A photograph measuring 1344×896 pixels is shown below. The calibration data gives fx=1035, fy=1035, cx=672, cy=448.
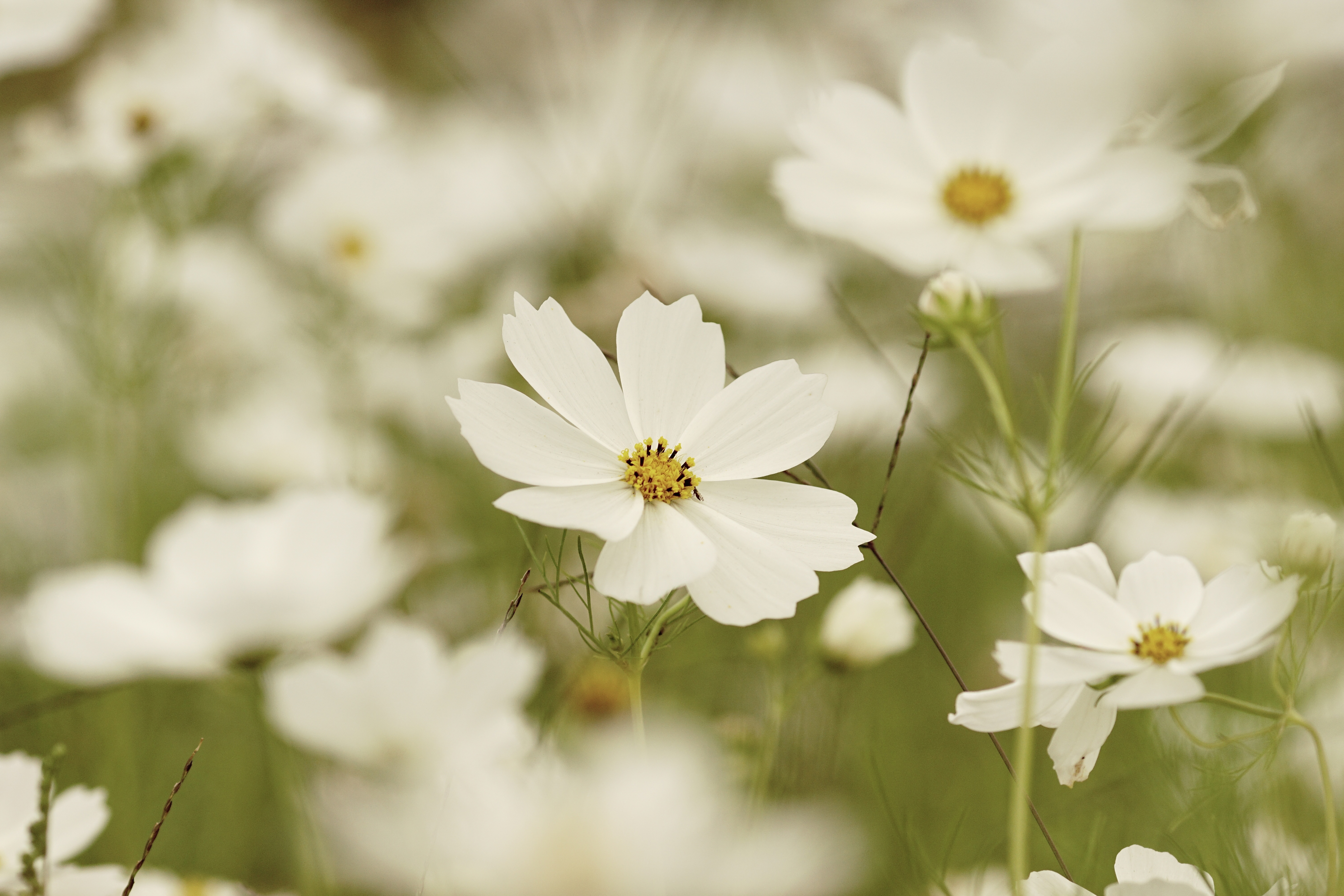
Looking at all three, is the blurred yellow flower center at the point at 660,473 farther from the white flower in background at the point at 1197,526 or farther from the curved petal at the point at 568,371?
the white flower in background at the point at 1197,526

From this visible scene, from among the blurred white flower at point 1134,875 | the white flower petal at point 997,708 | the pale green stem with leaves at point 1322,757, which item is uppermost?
the white flower petal at point 997,708

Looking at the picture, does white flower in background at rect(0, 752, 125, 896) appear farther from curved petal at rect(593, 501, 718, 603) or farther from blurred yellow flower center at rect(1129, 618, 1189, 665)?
blurred yellow flower center at rect(1129, 618, 1189, 665)

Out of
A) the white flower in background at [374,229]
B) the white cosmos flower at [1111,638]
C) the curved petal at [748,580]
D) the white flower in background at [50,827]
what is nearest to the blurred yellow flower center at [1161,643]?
the white cosmos flower at [1111,638]

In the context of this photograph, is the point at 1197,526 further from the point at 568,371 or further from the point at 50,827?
the point at 50,827

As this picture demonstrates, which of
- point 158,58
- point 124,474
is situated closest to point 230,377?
point 124,474

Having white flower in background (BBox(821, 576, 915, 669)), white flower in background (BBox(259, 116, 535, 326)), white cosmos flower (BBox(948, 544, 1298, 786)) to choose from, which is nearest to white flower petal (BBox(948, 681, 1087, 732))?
white cosmos flower (BBox(948, 544, 1298, 786))

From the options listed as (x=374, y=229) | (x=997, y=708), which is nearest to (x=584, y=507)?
(x=997, y=708)

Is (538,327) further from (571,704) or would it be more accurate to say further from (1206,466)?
(1206,466)

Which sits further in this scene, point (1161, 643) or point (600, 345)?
point (600, 345)
